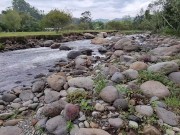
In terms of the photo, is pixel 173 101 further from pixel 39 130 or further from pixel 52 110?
pixel 39 130

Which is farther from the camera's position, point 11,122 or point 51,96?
point 51,96

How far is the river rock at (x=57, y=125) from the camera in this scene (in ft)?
17.6

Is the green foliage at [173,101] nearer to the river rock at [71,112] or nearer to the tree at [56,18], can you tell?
the river rock at [71,112]

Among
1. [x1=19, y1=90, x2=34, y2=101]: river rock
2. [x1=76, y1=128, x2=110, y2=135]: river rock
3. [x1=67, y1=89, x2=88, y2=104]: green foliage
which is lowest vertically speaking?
[x1=19, y1=90, x2=34, y2=101]: river rock

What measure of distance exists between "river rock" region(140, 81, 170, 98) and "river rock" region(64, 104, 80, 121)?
1776 millimetres

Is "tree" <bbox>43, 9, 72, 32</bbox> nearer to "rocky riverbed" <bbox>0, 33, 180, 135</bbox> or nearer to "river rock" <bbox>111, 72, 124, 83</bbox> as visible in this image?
"rocky riverbed" <bbox>0, 33, 180, 135</bbox>

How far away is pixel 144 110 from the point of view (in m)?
5.70

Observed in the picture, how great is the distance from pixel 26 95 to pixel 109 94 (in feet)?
8.62

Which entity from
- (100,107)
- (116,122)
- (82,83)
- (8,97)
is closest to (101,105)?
(100,107)

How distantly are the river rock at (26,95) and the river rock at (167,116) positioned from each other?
3445 millimetres

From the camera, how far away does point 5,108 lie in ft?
22.6

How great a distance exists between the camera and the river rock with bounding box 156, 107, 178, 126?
5508 millimetres

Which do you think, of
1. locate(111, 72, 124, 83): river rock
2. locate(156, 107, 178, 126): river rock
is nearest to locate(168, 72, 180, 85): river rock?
locate(111, 72, 124, 83): river rock

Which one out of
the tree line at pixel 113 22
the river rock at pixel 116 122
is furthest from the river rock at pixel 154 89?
the tree line at pixel 113 22
